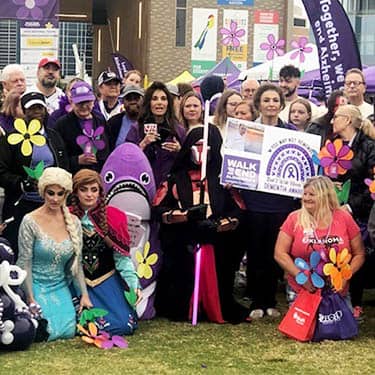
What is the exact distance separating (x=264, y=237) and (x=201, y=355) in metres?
1.35

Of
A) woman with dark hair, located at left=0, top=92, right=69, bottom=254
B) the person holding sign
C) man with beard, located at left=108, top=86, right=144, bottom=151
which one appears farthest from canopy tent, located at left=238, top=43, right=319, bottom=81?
woman with dark hair, located at left=0, top=92, right=69, bottom=254

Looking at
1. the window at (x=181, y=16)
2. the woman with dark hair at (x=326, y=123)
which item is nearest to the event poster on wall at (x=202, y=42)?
the window at (x=181, y=16)

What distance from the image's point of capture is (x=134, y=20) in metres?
37.8

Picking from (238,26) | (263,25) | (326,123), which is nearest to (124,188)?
(326,123)

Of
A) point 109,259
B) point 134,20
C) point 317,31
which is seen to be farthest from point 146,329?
point 134,20

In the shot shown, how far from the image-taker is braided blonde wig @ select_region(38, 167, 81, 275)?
537cm

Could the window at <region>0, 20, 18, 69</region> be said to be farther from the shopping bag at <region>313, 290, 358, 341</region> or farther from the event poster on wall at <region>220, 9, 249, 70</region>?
the shopping bag at <region>313, 290, 358, 341</region>

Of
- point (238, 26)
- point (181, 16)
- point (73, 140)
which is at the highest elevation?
point (181, 16)

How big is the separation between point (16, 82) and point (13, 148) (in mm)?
1078

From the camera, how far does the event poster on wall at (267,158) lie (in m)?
6.02

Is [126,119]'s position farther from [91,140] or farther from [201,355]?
[201,355]

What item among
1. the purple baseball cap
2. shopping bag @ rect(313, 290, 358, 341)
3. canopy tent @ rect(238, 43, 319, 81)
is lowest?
shopping bag @ rect(313, 290, 358, 341)

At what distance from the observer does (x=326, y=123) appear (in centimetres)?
655

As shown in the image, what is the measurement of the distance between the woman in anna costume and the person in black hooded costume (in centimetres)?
42
